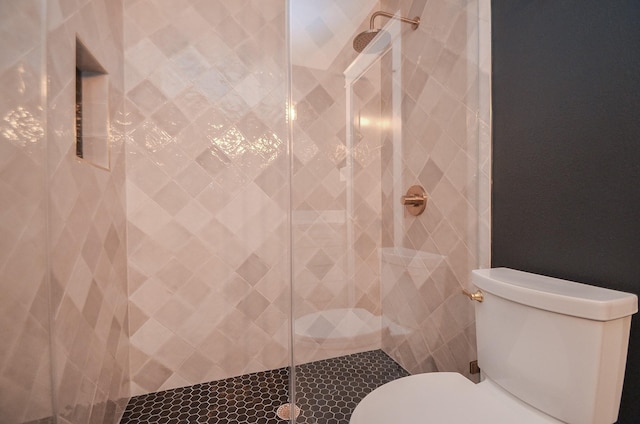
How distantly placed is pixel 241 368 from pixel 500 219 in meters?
1.67

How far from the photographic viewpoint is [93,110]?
1346 mm

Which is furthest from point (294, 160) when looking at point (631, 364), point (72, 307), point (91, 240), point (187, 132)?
point (631, 364)

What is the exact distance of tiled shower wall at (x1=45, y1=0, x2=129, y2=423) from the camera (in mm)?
932

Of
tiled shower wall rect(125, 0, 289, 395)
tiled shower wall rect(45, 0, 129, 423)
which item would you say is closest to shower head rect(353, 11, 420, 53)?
tiled shower wall rect(125, 0, 289, 395)

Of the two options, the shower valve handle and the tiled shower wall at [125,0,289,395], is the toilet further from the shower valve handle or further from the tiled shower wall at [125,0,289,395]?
the tiled shower wall at [125,0,289,395]

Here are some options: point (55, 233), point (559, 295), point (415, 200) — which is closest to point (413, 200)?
point (415, 200)

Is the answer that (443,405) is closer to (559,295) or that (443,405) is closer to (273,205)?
(559,295)

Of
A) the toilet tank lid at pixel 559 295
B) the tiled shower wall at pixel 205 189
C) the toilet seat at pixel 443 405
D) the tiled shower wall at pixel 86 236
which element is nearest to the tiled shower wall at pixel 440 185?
the toilet tank lid at pixel 559 295

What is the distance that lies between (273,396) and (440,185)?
146 cm

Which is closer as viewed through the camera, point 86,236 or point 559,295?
point 559,295

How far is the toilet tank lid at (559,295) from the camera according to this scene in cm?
70

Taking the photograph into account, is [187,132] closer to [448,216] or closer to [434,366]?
[448,216]

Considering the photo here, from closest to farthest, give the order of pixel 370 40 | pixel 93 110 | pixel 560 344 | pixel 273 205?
pixel 560 344 < pixel 93 110 < pixel 370 40 < pixel 273 205

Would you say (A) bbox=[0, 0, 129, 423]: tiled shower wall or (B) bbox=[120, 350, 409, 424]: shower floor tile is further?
(B) bbox=[120, 350, 409, 424]: shower floor tile
